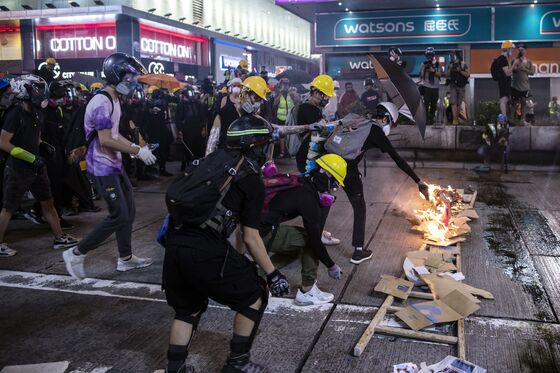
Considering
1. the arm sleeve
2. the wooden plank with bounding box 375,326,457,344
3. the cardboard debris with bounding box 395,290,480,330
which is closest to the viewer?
the wooden plank with bounding box 375,326,457,344

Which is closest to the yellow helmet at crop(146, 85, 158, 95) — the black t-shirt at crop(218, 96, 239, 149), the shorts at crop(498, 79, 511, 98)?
the black t-shirt at crop(218, 96, 239, 149)

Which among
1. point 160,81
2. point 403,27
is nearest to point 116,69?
point 160,81

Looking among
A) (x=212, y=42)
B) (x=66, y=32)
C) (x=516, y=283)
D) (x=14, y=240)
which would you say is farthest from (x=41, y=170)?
(x=212, y=42)

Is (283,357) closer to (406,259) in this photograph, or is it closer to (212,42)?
(406,259)

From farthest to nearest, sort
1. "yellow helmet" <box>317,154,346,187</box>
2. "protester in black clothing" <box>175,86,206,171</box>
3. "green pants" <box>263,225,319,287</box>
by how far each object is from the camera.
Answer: "protester in black clothing" <box>175,86,206,171</box>
"green pants" <box>263,225,319,287</box>
"yellow helmet" <box>317,154,346,187</box>

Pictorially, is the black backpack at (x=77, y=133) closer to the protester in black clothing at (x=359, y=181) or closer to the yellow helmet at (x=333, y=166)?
the yellow helmet at (x=333, y=166)

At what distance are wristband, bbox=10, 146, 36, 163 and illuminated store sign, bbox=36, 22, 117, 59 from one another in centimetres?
1745

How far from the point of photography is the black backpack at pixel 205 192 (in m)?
2.94

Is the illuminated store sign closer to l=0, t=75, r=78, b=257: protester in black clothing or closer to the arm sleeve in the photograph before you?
l=0, t=75, r=78, b=257: protester in black clothing

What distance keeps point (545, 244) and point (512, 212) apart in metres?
1.70

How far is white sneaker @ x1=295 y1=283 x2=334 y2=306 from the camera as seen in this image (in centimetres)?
455

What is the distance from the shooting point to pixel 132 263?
5.65 meters

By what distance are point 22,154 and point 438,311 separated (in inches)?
183

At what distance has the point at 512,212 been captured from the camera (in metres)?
8.01
